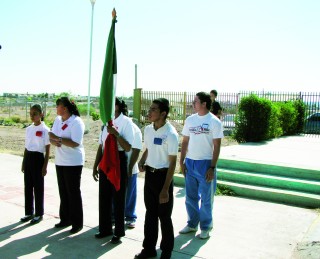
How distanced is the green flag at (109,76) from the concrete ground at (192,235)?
1.60 meters

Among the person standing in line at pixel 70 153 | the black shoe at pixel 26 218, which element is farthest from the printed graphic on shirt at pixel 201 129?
the black shoe at pixel 26 218

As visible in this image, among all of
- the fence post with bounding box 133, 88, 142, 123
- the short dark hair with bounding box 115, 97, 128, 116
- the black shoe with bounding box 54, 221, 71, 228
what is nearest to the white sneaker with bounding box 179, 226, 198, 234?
the black shoe with bounding box 54, 221, 71, 228

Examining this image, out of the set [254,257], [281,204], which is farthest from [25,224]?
[281,204]

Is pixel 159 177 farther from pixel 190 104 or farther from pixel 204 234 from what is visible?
pixel 190 104

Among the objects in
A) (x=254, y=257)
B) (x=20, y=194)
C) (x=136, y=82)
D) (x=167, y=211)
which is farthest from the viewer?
(x=136, y=82)

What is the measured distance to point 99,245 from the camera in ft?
15.1

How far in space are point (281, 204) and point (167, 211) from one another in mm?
3242

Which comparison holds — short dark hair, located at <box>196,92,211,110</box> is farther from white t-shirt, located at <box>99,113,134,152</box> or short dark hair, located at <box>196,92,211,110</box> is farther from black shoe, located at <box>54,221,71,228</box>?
black shoe, located at <box>54,221,71,228</box>

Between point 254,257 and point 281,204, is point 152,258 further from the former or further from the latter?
point 281,204

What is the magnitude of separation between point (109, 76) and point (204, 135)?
1461mm

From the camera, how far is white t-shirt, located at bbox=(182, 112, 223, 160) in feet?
15.8

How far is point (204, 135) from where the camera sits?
4.85 metres

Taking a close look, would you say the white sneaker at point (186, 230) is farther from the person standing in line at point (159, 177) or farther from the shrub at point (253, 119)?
the shrub at point (253, 119)

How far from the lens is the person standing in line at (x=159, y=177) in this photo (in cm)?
402
